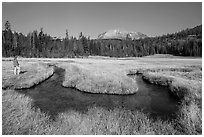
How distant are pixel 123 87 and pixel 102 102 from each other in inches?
211

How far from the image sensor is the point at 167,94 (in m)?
19.9

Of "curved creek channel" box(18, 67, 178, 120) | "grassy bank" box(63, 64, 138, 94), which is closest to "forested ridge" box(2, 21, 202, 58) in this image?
"grassy bank" box(63, 64, 138, 94)

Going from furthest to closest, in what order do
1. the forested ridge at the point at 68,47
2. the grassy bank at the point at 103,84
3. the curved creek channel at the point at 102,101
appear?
the forested ridge at the point at 68,47 < the grassy bank at the point at 103,84 < the curved creek channel at the point at 102,101

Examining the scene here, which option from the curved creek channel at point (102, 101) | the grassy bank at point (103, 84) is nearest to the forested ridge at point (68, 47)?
the grassy bank at point (103, 84)

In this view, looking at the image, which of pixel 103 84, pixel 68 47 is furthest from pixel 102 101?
pixel 68 47

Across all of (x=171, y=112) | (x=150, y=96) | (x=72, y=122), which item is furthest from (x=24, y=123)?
(x=150, y=96)

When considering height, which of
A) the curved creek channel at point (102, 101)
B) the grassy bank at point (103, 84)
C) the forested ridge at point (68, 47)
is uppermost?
the forested ridge at point (68, 47)

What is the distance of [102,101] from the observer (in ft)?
56.4

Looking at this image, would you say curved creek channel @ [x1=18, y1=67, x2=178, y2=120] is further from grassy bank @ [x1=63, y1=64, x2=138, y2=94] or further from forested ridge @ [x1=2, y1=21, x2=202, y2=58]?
forested ridge @ [x1=2, y1=21, x2=202, y2=58]

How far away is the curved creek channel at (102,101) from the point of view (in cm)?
1457

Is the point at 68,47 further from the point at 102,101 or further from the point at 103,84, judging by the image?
the point at 102,101

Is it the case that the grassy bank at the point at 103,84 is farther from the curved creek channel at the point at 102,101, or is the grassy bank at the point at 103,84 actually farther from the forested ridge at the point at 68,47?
the forested ridge at the point at 68,47

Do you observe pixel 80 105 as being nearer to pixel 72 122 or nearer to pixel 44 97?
pixel 44 97

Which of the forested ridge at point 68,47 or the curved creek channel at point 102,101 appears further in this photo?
the forested ridge at point 68,47
